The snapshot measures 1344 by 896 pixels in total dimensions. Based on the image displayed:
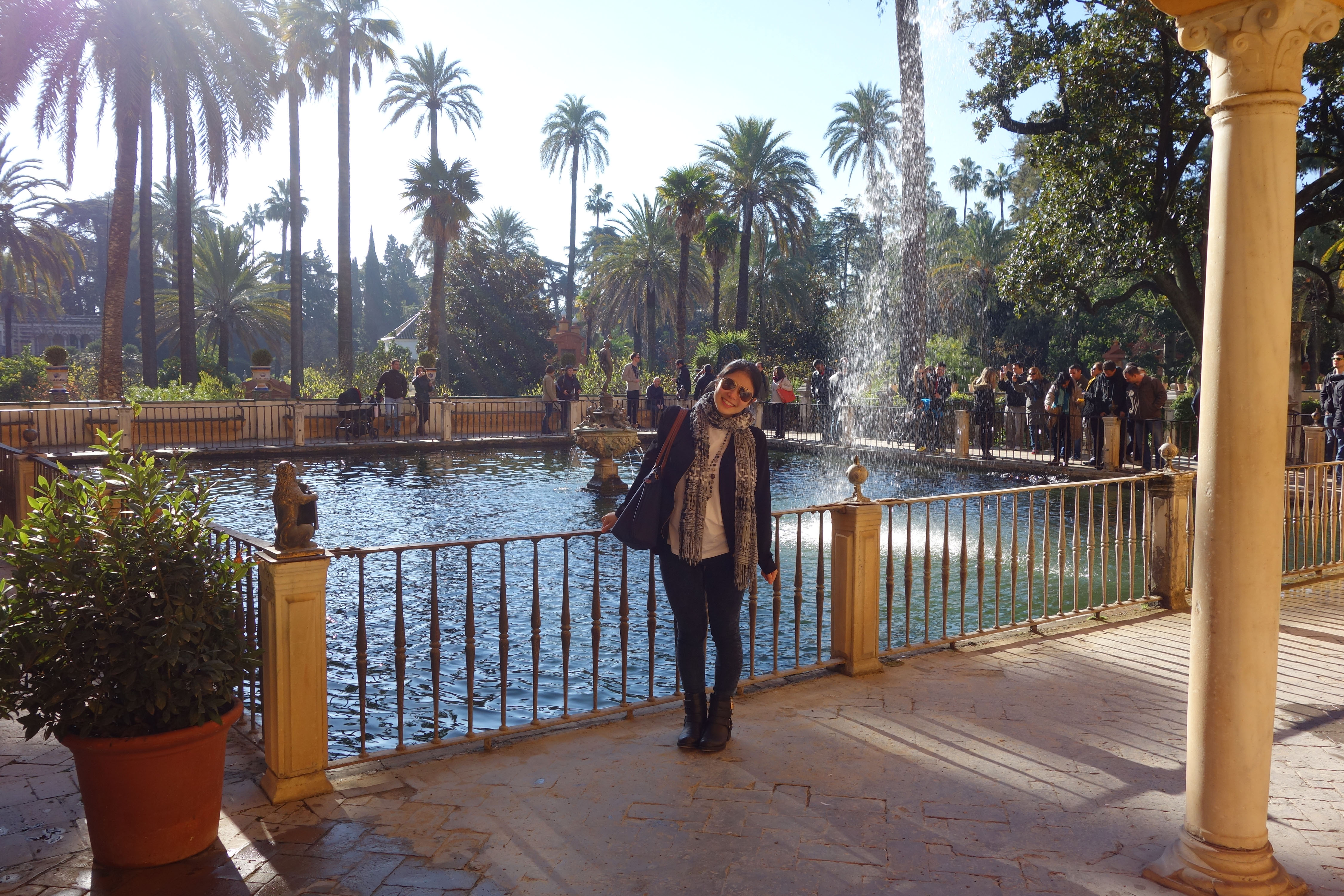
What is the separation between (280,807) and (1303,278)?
2921 cm

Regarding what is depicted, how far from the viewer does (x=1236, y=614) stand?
2.98 metres

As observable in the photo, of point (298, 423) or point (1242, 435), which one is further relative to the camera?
point (298, 423)

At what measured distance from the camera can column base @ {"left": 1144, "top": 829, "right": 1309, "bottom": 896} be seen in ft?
9.75

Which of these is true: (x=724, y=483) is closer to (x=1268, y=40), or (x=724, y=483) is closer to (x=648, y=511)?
(x=648, y=511)

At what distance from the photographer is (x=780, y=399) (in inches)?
918

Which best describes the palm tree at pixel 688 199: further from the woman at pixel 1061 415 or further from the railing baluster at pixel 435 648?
the railing baluster at pixel 435 648

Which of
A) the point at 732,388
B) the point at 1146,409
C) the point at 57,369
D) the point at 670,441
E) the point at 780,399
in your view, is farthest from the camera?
the point at 780,399

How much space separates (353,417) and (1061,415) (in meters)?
14.9

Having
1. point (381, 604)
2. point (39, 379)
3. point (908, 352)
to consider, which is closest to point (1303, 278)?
point (908, 352)

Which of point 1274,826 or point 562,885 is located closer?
point 562,885

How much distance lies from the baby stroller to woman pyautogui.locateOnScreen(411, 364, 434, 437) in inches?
41.6

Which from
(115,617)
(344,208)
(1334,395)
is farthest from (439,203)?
(115,617)

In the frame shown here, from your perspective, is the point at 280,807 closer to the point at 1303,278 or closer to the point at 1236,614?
the point at 1236,614

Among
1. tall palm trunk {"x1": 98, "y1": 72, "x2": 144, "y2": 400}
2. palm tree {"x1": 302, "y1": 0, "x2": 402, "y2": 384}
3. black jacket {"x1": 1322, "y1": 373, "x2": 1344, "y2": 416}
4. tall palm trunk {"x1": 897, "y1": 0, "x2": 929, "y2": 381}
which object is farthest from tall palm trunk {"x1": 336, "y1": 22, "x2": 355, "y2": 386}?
black jacket {"x1": 1322, "y1": 373, "x2": 1344, "y2": 416}
